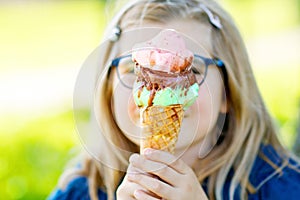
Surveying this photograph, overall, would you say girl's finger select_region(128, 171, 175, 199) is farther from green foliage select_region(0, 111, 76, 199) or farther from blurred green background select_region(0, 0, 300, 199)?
green foliage select_region(0, 111, 76, 199)

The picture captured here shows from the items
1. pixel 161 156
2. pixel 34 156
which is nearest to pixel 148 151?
pixel 161 156

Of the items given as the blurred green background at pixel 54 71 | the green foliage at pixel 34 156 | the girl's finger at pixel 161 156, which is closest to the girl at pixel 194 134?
the girl's finger at pixel 161 156

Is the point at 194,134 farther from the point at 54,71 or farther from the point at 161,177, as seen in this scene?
the point at 54,71

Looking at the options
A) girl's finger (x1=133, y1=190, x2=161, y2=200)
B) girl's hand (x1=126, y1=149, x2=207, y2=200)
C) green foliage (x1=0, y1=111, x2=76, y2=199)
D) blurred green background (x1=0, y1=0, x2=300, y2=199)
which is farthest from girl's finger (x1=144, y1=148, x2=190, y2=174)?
green foliage (x1=0, y1=111, x2=76, y2=199)

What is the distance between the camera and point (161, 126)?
65.1 inches

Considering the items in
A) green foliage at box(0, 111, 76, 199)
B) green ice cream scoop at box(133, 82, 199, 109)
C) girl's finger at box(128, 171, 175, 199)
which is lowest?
green foliage at box(0, 111, 76, 199)

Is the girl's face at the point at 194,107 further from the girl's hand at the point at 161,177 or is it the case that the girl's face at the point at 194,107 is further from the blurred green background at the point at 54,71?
the blurred green background at the point at 54,71

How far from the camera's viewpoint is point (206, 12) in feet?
7.31

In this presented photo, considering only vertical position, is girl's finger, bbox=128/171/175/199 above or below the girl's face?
below

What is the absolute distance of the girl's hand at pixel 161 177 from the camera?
171 centimetres

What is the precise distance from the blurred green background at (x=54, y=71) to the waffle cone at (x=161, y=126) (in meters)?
0.96

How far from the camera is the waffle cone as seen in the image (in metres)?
1.64

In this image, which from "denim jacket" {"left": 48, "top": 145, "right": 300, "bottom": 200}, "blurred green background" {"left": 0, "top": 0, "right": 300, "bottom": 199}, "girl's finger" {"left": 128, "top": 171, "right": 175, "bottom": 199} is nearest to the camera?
"girl's finger" {"left": 128, "top": 171, "right": 175, "bottom": 199}

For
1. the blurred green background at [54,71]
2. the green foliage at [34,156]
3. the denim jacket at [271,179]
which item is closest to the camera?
the denim jacket at [271,179]
